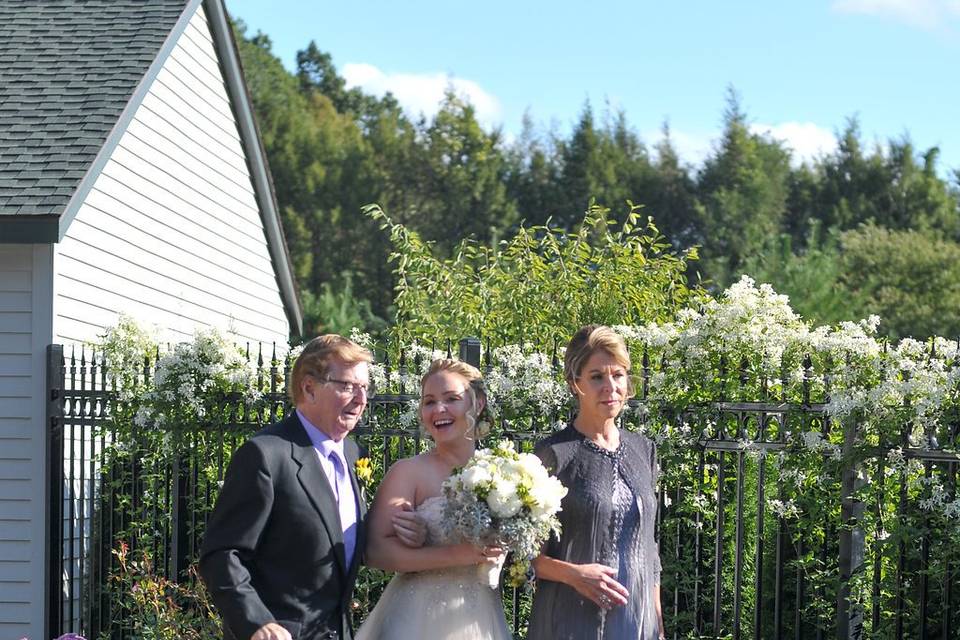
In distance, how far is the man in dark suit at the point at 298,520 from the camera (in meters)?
4.26

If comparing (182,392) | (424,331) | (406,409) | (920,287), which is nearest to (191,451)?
(182,392)

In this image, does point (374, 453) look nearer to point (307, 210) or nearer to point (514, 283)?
point (514, 283)

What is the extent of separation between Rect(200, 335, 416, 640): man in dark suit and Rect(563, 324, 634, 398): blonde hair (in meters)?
0.83

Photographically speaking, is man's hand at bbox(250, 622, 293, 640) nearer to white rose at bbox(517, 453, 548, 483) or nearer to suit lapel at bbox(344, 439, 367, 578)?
suit lapel at bbox(344, 439, 367, 578)

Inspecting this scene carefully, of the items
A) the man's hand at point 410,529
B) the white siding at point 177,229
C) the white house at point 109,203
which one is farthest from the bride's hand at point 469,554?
the white siding at point 177,229

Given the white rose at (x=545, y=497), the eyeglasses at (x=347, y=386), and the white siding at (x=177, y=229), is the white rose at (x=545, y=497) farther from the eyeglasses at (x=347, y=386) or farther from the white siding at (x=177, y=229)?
the white siding at (x=177, y=229)

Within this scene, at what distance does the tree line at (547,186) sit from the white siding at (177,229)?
2226cm

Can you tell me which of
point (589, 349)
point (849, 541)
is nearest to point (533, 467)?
point (589, 349)

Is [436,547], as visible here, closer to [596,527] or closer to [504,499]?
[504,499]

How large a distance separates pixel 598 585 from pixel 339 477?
3.50 ft

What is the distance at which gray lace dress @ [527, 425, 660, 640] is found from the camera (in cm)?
488

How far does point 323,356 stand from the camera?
455cm

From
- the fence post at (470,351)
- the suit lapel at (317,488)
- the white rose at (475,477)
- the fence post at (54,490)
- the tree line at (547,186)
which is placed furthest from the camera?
the tree line at (547,186)

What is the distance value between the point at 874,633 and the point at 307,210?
38.4 meters
